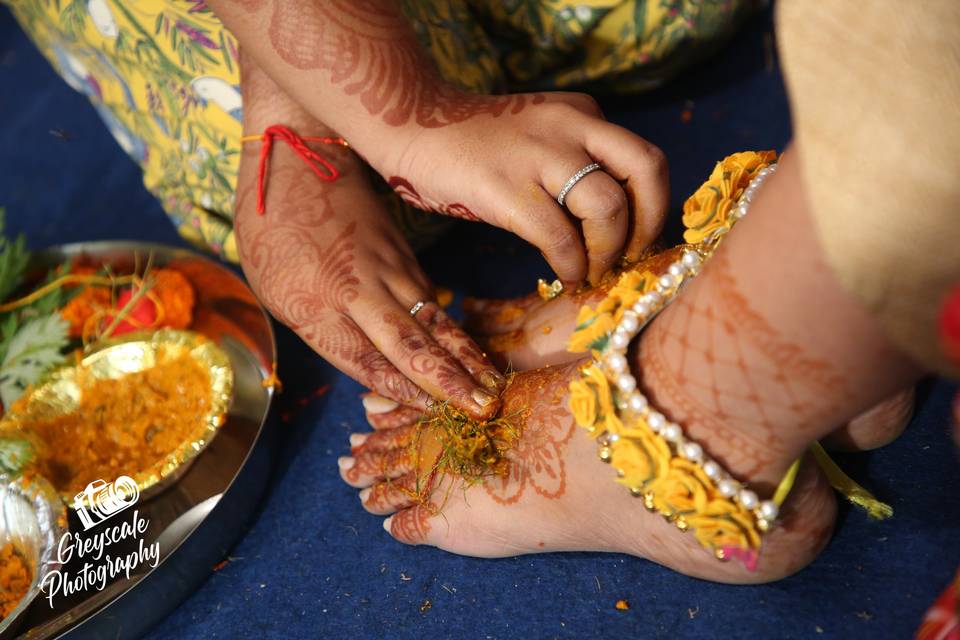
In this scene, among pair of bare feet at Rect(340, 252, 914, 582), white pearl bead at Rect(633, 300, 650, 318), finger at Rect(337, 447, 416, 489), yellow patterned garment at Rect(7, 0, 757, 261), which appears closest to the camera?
pair of bare feet at Rect(340, 252, 914, 582)

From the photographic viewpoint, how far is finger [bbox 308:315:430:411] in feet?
3.04

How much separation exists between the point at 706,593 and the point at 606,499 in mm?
151

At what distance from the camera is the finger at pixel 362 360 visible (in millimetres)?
926

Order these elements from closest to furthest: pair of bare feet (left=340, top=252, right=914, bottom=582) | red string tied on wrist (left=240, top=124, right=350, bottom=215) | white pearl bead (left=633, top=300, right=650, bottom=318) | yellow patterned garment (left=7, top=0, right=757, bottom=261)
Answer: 1. pair of bare feet (left=340, top=252, right=914, bottom=582)
2. white pearl bead (left=633, top=300, right=650, bottom=318)
3. red string tied on wrist (left=240, top=124, right=350, bottom=215)
4. yellow patterned garment (left=7, top=0, right=757, bottom=261)

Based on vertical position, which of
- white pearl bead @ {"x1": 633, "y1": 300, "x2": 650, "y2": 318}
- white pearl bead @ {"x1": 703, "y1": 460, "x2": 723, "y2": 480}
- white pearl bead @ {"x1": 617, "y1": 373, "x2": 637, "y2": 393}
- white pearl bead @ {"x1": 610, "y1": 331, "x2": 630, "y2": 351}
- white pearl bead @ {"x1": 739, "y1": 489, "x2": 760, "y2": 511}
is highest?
white pearl bead @ {"x1": 633, "y1": 300, "x2": 650, "y2": 318}

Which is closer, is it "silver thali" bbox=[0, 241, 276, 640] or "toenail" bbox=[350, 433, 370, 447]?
"silver thali" bbox=[0, 241, 276, 640]

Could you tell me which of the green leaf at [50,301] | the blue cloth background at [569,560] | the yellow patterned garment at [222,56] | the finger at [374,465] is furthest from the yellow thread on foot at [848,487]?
the green leaf at [50,301]

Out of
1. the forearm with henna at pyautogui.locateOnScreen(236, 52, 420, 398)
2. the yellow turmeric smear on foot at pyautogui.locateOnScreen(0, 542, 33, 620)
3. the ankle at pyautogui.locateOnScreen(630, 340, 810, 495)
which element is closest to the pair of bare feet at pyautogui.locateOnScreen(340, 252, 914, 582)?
the ankle at pyautogui.locateOnScreen(630, 340, 810, 495)

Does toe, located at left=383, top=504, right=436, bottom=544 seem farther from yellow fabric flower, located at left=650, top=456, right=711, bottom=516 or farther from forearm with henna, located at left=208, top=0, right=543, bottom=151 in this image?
forearm with henna, located at left=208, top=0, right=543, bottom=151

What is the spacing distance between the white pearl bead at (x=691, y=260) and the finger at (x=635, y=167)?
8 centimetres

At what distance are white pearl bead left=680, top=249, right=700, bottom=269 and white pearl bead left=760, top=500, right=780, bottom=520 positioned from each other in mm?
214

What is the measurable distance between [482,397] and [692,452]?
0.82 feet

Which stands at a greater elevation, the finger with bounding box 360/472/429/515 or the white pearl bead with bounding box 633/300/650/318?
the white pearl bead with bounding box 633/300/650/318

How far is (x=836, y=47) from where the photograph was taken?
523 millimetres
